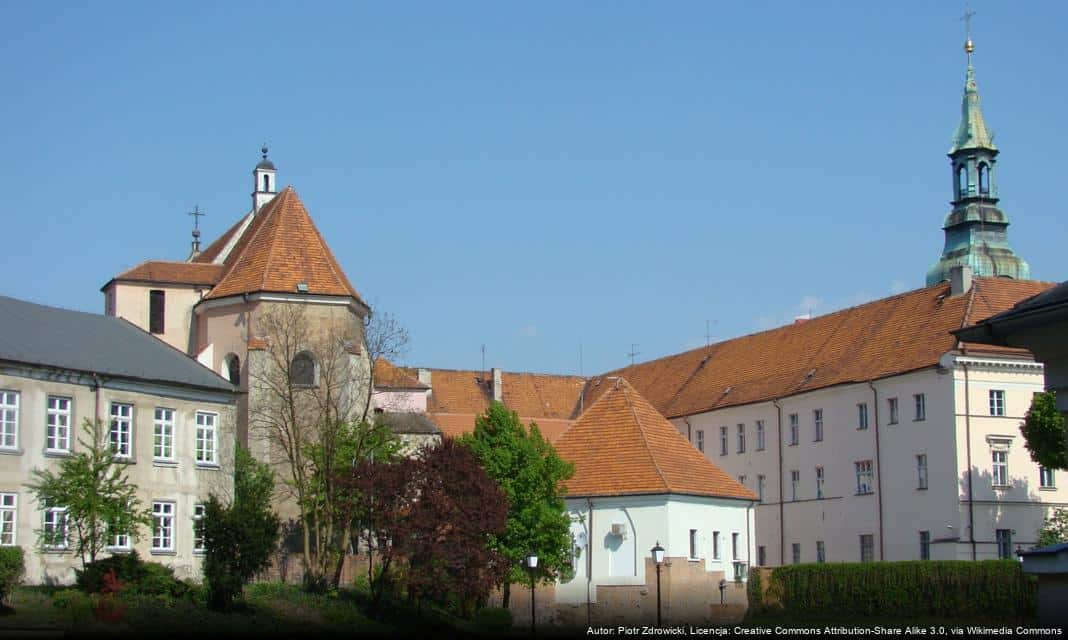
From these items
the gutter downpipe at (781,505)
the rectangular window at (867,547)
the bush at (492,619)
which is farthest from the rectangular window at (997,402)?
the bush at (492,619)

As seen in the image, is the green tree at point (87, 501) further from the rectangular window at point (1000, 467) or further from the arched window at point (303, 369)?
the rectangular window at point (1000, 467)

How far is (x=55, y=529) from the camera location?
39219 millimetres

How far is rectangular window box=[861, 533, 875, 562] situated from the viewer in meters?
59.2

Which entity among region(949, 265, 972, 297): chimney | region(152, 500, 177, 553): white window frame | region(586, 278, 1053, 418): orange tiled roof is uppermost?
region(949, 265, 972, 297): chimney

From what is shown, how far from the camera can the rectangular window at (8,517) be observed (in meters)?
38.4

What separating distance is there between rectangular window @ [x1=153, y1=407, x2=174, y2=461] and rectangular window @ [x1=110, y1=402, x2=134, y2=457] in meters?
0.95

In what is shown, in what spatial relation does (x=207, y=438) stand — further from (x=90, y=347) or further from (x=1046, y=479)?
(x=1046, y=479)

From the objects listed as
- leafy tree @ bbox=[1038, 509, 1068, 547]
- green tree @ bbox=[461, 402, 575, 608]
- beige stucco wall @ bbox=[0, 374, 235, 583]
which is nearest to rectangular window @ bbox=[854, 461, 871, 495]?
leafy tree @ bbox=[1038, 509, 1068, 547]

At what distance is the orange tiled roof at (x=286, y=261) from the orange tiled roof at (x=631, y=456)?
10726 mm

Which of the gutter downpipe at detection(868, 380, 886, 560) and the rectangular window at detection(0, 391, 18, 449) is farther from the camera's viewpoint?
the gutter downpipe at detection(868, 380, 886, 560)

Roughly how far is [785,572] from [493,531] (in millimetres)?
16695

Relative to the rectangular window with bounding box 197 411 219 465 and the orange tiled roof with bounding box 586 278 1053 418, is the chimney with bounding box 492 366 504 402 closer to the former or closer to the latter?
the orange tiled roof with bounding box 586 278 1053 418

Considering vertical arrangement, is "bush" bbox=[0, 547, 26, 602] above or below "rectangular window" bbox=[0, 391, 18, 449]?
below

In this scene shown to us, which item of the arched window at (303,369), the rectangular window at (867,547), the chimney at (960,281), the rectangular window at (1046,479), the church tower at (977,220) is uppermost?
the church tower at (977,220)
